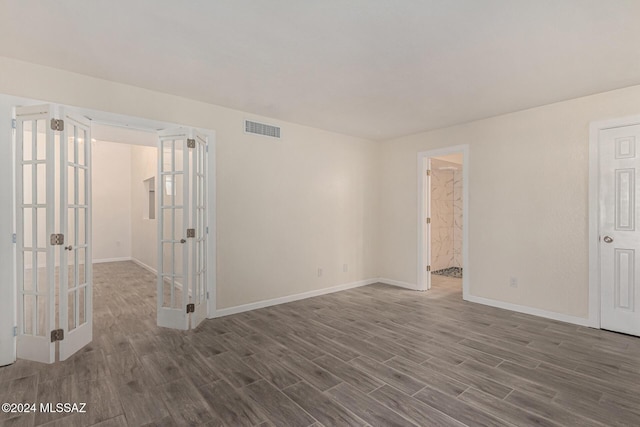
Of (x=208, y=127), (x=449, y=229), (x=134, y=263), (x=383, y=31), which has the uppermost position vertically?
(x=383, y=31)

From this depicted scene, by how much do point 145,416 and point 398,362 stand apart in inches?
78.3

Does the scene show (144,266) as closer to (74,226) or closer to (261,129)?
(74,226)

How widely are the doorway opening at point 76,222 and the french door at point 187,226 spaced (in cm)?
1

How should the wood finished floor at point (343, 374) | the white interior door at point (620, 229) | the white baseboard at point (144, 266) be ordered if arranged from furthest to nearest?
the white baseboard at point (144, 266) < the white interior door at point (620, 229) < the wood finished floor at point (343, 374)

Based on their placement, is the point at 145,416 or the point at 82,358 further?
the point at 82,358

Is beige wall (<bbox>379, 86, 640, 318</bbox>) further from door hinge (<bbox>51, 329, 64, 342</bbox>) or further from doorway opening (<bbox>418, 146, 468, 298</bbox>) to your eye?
door hinge (<bbox>51, 329, 64, 342</bbox>)

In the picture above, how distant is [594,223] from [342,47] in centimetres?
352

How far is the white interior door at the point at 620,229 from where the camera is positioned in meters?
3.38

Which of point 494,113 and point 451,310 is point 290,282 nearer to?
point 451,310

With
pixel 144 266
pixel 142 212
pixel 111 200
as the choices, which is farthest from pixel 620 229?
pixel 111 200

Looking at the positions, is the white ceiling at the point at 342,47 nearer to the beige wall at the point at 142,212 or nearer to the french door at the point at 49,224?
the french door at the point at 49,224

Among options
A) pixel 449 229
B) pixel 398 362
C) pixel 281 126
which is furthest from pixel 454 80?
pixel 449 229

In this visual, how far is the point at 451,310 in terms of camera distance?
4.29 m

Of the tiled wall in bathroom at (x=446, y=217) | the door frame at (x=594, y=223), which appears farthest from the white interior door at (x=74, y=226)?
the tiled wall in bathroom at (x=446, y=217)
